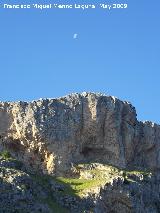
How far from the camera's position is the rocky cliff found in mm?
92500

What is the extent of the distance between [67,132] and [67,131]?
0.41 ft

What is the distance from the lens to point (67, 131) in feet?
306

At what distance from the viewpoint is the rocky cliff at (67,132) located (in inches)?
3642

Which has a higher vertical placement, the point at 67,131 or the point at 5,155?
the point at 67,131

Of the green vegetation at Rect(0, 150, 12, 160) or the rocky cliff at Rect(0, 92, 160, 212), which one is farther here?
the rocky cliff at Rect(0, 92, 160, 212)

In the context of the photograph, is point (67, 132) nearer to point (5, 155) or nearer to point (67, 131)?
point (67, 131)

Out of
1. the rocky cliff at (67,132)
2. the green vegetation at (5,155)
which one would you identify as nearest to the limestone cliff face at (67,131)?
the rocky cliff at (67,132)

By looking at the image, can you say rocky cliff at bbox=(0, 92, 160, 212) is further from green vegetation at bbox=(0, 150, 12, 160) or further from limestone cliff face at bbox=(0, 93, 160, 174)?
green vegetation at bbox=(0, 150, 12, 160)

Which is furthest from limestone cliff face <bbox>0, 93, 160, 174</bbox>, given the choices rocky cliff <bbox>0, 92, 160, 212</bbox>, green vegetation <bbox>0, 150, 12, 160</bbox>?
green vegetation <bbox>0, 150, 12, 160</bbox>

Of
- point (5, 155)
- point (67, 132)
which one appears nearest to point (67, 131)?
point (67, 132)

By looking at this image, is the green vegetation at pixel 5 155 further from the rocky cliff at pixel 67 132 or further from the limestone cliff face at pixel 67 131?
the limestone cliff face at pixel 67 131

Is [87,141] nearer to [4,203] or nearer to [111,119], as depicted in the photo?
[111,119]

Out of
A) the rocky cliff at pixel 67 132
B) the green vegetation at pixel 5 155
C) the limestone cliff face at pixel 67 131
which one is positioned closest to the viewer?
the green vegetation at pixel 5 155

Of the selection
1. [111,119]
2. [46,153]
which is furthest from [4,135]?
[111,119]
